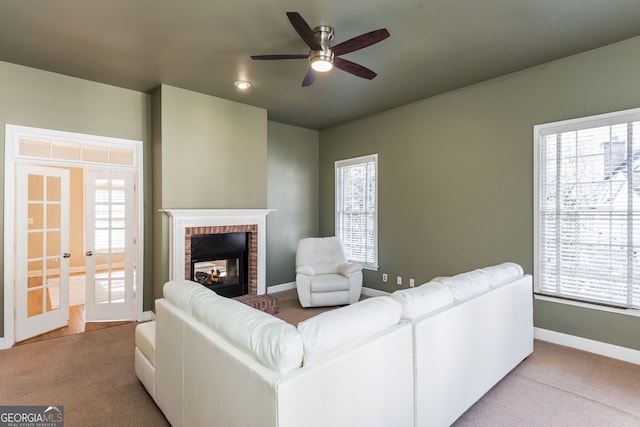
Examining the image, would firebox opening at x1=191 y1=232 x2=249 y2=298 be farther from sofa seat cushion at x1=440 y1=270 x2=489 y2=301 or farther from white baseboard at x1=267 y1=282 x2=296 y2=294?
sofa seat cushion at x1=440 y1=270 x2=489 y2=301

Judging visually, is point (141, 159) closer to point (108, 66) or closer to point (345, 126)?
point (108, 66)

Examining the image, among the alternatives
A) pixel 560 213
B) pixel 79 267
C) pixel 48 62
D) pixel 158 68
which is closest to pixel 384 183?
pixel 560 213

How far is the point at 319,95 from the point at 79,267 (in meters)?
6.50

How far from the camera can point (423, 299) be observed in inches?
78.5

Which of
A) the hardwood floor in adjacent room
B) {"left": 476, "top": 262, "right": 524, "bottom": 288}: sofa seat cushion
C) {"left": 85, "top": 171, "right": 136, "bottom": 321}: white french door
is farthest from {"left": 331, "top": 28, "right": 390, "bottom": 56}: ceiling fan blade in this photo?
the hardwood floor in adjacent room

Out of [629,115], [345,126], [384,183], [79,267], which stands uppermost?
[345,126]

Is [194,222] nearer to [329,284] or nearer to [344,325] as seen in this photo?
[329,284]

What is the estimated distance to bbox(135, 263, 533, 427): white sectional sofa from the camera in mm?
1332

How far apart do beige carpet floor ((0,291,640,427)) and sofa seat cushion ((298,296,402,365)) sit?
1.10 m

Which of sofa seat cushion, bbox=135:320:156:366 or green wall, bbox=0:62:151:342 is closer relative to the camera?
sofa seat cushion, bbox=135:320:156:366

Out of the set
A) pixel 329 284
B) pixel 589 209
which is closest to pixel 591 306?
pixel 589 209

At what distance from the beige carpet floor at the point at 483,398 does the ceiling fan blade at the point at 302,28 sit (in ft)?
9.61

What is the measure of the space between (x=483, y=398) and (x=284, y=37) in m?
3.48

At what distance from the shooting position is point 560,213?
3.42 meters
